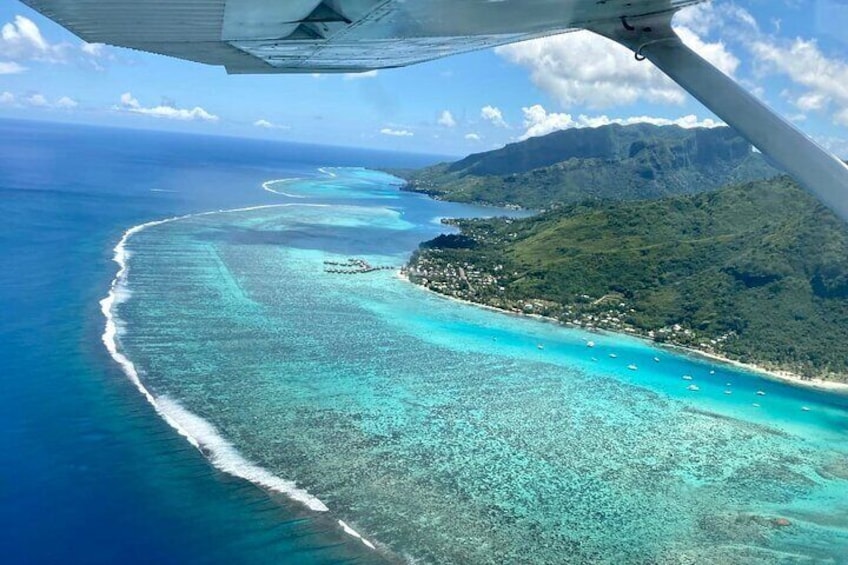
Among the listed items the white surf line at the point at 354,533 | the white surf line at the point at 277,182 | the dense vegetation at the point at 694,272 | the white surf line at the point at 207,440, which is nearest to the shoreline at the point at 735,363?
the dense vegetation at the point at 694,272

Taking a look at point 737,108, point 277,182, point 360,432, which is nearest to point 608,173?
point 277,182

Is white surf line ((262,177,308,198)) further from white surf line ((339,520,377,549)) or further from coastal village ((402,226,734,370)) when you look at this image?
white surf line ((339,520,377,549))

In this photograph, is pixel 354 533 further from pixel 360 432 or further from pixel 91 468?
pixel 91 468

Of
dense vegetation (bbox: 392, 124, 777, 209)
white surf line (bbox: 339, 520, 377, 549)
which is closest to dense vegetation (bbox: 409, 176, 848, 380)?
white surf line (bbox: 339, 520, 377, 549)

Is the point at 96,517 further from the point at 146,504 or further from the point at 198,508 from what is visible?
the point at 198,508

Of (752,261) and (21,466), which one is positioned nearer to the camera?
(21,466)

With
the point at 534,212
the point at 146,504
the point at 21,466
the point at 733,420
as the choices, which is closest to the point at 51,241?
the point at 21,466
